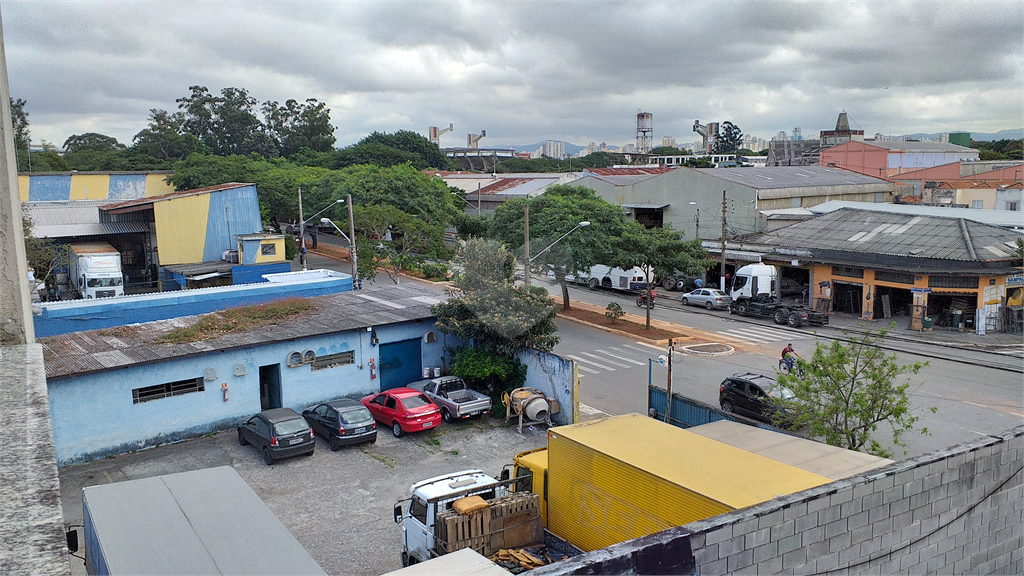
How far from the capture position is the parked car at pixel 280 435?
17.0m

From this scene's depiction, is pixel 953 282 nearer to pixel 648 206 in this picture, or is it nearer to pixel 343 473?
pixel 648 206

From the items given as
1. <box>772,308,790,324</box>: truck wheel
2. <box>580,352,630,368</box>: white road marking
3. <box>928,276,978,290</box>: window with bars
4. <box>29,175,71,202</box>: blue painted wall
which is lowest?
<box>580,352,630,368</box>: white road marking

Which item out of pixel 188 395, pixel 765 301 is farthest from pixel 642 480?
pixel 765 301

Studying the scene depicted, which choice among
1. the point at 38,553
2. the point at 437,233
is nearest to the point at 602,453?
the point at 38,553

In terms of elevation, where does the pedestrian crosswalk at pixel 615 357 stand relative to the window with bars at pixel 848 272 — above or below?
below

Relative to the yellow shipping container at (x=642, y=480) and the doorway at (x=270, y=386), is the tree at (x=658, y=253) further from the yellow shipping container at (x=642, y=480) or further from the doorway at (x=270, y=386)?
the yellow shipping container at (x=642, y=480)

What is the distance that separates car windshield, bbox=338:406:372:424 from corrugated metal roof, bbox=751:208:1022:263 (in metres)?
27.1

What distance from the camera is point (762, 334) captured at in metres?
31.9

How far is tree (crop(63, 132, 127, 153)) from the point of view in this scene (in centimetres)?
10681

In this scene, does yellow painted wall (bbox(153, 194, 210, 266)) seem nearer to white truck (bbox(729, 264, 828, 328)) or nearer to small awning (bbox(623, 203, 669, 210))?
small awning (bbox(623, 203, 669, 210))

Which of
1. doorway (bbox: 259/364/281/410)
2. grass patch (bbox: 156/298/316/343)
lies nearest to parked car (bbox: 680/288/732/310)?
grass patch (bbox: 156/298/316/343)

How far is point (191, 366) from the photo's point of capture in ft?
62.6

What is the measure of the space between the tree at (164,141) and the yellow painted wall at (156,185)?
31.7 meters

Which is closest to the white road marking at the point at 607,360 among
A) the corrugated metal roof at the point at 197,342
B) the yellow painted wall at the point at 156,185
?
the corrugated metal roof at the point at 197,342
